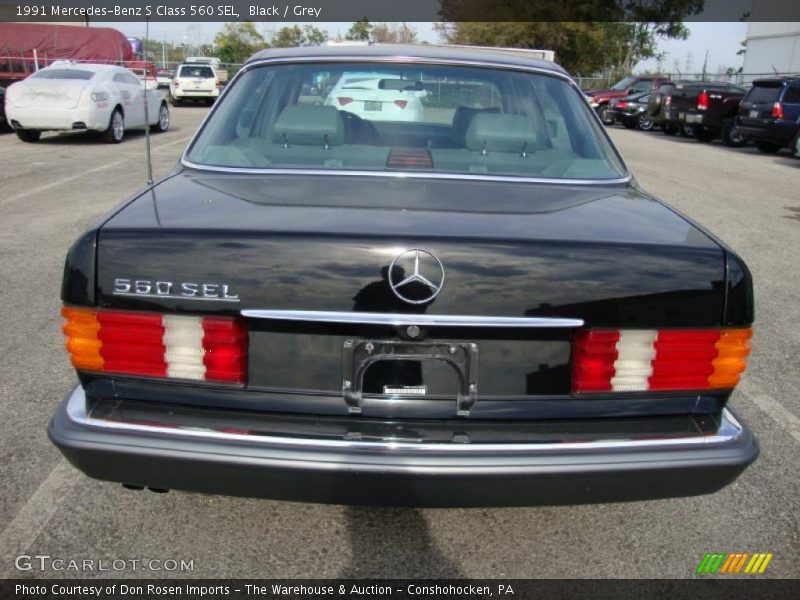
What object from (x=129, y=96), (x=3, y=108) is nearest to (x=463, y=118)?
(x=129, y=96)

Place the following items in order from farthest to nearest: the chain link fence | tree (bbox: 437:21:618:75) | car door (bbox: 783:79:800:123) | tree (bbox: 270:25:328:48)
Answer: tree (bbox: 270:25:328:48)
tree (bbox: 437:21:618:75)
the chain link fence
car door (bbox: 783:79:800:123)

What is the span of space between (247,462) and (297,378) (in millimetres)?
268

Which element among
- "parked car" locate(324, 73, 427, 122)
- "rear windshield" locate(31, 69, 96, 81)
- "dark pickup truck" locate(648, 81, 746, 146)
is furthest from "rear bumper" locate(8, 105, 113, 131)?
"dark pickup truck" locate(648, 81, 746, 146)

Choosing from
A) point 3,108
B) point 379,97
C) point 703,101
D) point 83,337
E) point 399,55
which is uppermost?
point 399,55

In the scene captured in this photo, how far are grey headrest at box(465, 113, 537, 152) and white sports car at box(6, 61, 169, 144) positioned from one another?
36.3ft

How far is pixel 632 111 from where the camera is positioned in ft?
82.2

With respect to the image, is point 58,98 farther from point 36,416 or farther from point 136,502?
point 136,502

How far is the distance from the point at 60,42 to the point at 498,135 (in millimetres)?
34243

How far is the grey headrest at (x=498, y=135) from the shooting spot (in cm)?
312

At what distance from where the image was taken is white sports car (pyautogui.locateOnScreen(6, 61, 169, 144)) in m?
13.3

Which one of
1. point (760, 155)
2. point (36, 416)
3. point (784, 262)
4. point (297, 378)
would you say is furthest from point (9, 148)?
point (760, 155)

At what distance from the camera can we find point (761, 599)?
2412 mm

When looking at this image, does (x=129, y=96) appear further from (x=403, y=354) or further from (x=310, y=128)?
(x=403, y=354)

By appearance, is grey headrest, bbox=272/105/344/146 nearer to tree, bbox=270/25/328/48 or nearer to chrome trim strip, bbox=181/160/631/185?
chrome trim strip, bbox=181/160/631/185
